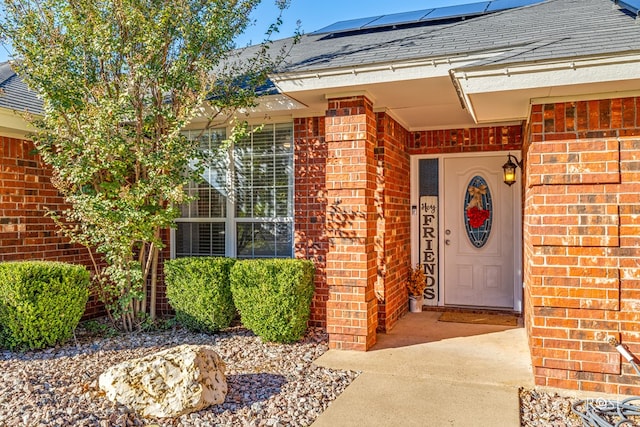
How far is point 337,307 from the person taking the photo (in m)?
5.18

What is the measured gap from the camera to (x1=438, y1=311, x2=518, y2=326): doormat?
6.35 m

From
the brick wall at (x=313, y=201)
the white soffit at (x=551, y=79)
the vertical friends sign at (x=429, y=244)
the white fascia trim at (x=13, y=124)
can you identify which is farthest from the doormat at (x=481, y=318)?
the white fascia trim at (x=13, y=124)

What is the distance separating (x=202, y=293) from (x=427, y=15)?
4781 millimetres

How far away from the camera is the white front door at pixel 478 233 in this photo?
7.08 metres

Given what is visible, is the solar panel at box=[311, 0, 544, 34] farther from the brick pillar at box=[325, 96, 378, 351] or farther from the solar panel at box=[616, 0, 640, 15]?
the brick pillar at box=[325, 96, 378, 351]

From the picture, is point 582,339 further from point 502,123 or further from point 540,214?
point 502,123

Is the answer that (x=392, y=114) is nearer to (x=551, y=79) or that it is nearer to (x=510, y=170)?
(x=510, y=170)

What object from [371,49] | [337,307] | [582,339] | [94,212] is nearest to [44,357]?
[94,212]

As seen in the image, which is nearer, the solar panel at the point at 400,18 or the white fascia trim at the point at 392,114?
the white fascia trim at the point at 392,114

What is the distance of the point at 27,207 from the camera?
6168 mm

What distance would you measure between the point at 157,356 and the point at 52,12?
411 cm

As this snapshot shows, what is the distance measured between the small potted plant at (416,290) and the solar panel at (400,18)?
3506 millimetres

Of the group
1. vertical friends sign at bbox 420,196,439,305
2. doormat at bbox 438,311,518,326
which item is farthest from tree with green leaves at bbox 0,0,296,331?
doormat at bbox 438,311,518,326

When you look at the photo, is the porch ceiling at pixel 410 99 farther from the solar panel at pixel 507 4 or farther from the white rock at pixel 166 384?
the white rock at pixel 166 384
